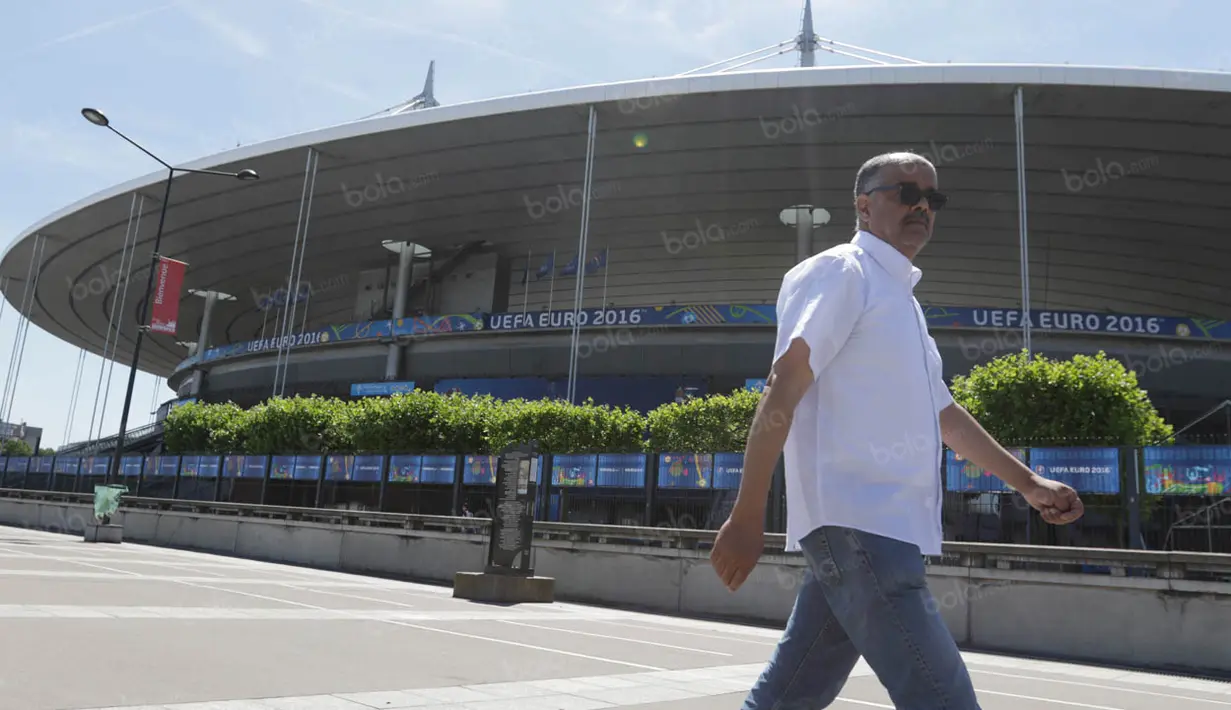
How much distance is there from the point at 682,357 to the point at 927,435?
126 feet

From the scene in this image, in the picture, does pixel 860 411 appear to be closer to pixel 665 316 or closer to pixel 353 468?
pixel 353 468

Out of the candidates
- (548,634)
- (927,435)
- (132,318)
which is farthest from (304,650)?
(132,318)

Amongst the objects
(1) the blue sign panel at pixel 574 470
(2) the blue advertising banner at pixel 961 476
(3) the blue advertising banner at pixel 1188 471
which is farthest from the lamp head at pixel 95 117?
(3) the blue advertising banner at pixel 1188 471

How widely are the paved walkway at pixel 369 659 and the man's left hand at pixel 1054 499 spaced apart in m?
3.39

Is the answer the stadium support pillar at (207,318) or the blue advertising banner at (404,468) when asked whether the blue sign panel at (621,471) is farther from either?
the stadium support pillar at (207,318)

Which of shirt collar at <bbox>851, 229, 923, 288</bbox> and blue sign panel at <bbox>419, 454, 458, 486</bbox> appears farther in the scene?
blue sign panel at <bbox>419, 454, 458, 486</bbox>

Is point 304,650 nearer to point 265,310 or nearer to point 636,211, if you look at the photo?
point 636,211

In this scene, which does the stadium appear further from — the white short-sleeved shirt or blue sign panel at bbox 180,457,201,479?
the white short-sleeved shirt

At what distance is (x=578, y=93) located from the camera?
32531mm

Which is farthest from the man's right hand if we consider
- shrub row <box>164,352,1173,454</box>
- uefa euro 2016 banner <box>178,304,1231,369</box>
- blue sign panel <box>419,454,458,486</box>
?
uefa euro 2016 banner <box>178,304,1231,369</box>

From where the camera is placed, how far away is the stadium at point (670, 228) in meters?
32.4

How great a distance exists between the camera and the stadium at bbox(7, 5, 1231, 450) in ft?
106

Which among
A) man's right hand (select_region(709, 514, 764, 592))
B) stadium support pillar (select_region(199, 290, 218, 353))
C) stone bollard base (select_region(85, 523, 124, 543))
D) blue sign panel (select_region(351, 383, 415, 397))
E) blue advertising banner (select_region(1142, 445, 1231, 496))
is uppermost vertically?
stadium support pillar (select_region(199, 290, 218, 353))

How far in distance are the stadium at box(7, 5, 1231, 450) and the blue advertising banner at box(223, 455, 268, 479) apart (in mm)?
10021
